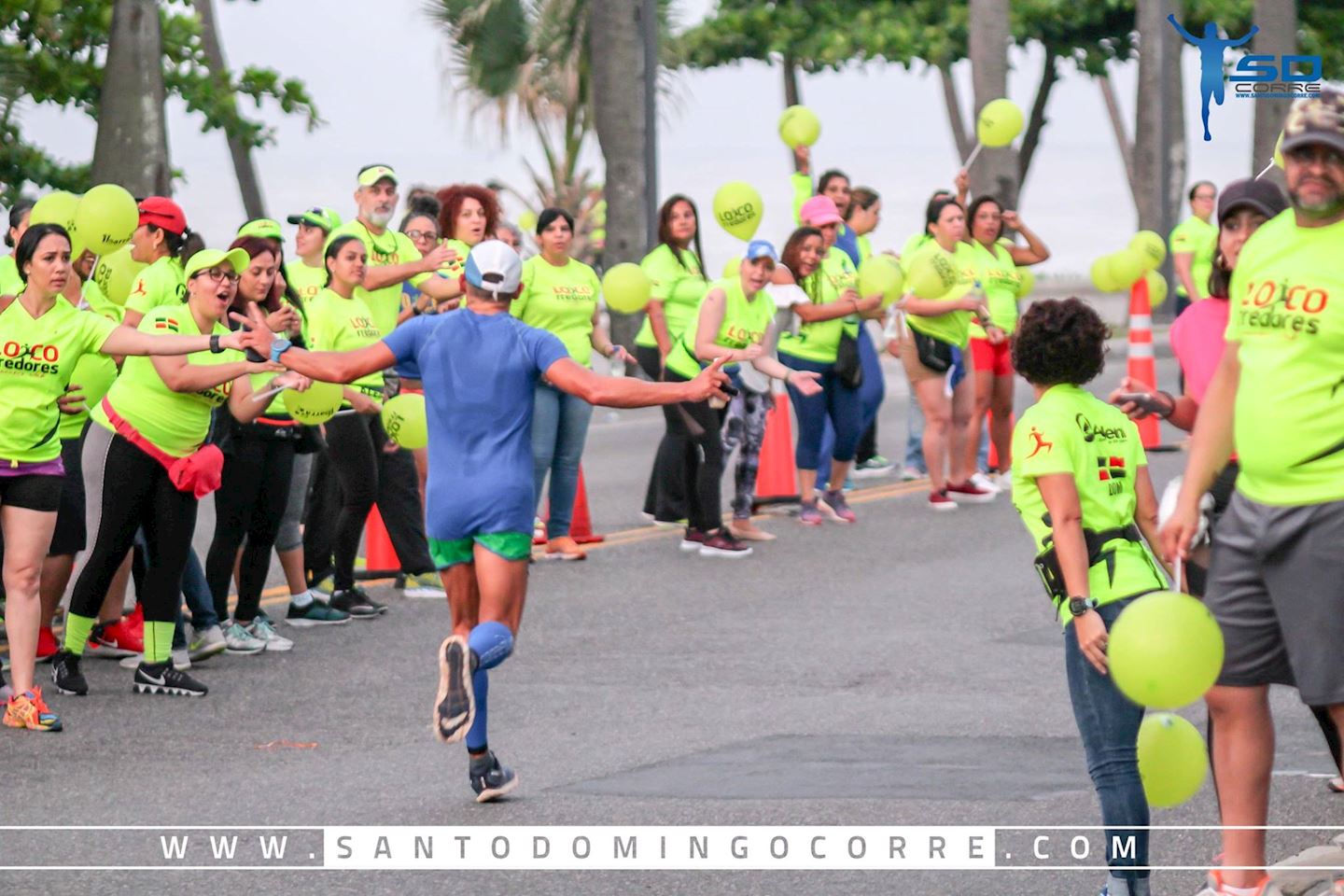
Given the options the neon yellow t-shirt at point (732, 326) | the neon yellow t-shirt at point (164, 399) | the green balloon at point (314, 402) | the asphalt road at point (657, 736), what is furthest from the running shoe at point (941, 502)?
the neon yellow t-shirt at point (164, 399)

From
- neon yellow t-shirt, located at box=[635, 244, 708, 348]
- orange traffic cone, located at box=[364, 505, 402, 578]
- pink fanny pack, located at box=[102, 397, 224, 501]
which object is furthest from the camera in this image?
neon yellow t-shirt, located at box=[635, 244, 708, 348]

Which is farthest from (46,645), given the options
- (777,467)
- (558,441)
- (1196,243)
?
(1196,243)

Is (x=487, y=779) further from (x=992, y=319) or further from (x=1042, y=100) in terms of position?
(x=1042, y=100)

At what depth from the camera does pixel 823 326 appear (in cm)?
1419

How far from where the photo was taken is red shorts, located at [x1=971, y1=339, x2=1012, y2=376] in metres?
15.1

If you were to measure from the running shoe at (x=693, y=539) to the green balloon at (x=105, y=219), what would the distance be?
4.64 m

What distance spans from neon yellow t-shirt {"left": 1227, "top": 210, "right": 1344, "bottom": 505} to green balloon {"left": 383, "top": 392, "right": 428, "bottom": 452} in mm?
5943

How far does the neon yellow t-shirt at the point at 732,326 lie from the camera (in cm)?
1288

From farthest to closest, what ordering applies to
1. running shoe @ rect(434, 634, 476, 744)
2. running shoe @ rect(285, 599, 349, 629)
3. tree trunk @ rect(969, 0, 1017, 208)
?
1. tree trunk @ rect(969, 0, 1017, 208)
2. running shoe @ rect(285, 599, 349, 629)
3. running shoe @ rect(434, 634, 476, 744)

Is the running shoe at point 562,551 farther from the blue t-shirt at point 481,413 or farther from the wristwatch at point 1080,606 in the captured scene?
the wristwatch at point 1080,606

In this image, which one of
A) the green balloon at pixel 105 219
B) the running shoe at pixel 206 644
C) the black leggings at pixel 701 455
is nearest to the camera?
the green balloon at pixel 105 219

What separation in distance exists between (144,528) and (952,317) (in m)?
6.84

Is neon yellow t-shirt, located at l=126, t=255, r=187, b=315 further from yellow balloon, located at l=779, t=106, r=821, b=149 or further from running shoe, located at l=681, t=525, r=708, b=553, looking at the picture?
yellow balloon, located at l=779, t=106, r=821, b=149

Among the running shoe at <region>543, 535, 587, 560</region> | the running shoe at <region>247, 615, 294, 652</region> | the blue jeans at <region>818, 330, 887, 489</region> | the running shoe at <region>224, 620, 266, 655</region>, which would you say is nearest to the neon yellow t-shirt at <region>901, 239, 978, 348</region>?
the blue jeans at <region>818, 330, 887, 489</region>
